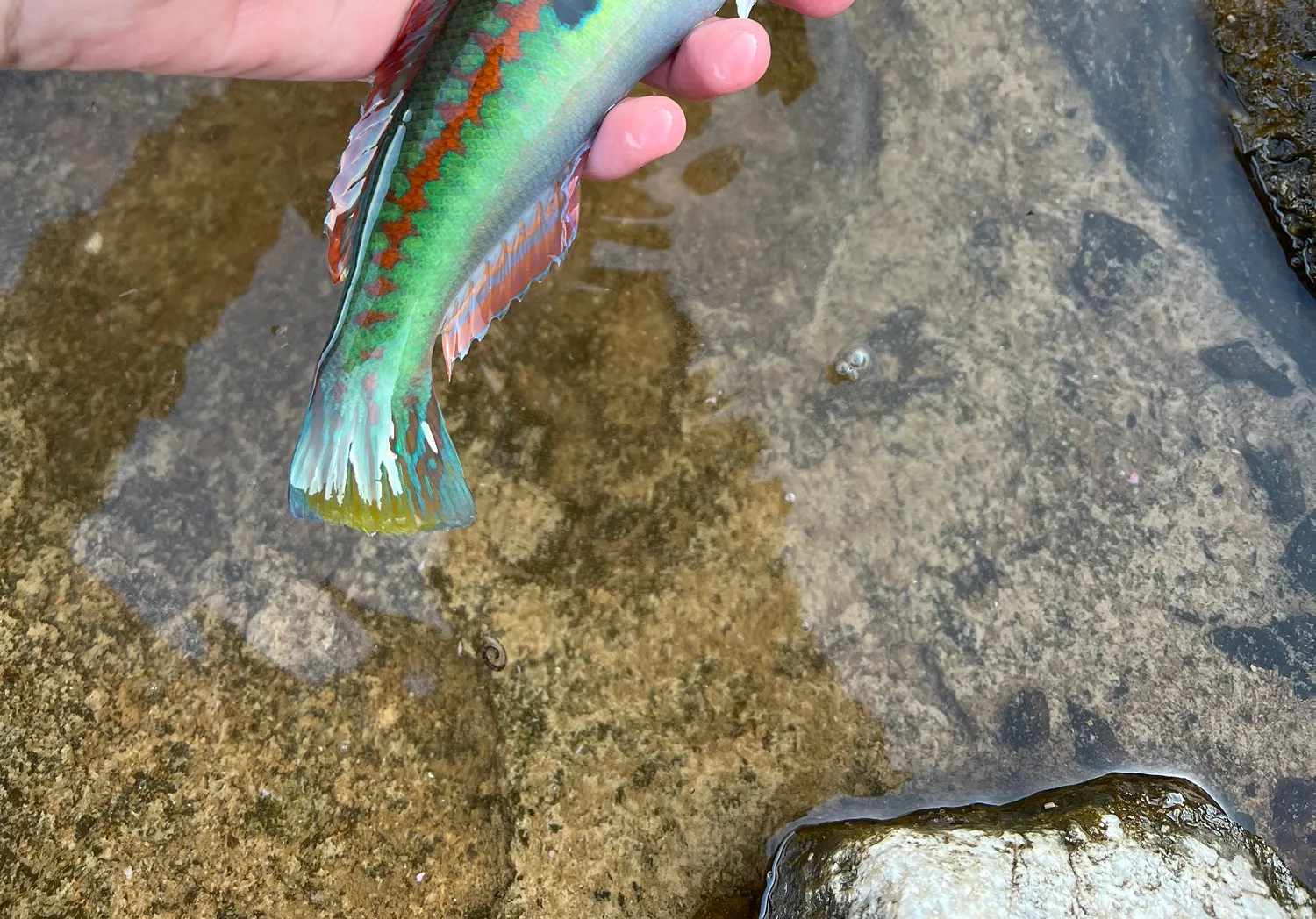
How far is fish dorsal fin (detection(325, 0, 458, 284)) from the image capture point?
6.74ft

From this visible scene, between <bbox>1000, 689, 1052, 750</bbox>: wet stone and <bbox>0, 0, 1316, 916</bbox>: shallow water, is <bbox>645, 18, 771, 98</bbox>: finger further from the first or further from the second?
<bbox>1000, 689, 1052, 750</bbox>: wet stone

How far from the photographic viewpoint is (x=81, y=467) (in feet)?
8.76

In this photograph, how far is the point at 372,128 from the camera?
6.75 feet

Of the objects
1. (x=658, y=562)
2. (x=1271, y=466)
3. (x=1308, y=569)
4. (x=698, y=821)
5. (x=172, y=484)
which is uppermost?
(x=172, y=484)

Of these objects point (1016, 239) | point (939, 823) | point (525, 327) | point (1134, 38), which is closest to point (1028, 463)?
point (1016, 239)

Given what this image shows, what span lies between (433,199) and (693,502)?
46.7 inches

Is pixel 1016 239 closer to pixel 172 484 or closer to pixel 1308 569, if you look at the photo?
pixel 1308 569

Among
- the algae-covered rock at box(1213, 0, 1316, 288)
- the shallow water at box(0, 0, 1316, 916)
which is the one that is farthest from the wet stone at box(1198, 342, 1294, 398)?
the algae-covered rock at box(1213, 0, 1316, 288)

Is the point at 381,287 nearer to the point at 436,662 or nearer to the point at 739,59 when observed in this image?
the point at 739,59

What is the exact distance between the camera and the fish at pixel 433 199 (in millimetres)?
1990

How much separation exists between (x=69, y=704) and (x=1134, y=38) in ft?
12.4

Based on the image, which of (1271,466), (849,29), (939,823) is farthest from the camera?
(849,29)

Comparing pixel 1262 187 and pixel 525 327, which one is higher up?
pixel 525 327

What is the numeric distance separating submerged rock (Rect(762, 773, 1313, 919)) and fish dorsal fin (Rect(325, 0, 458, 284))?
76.4 inches
